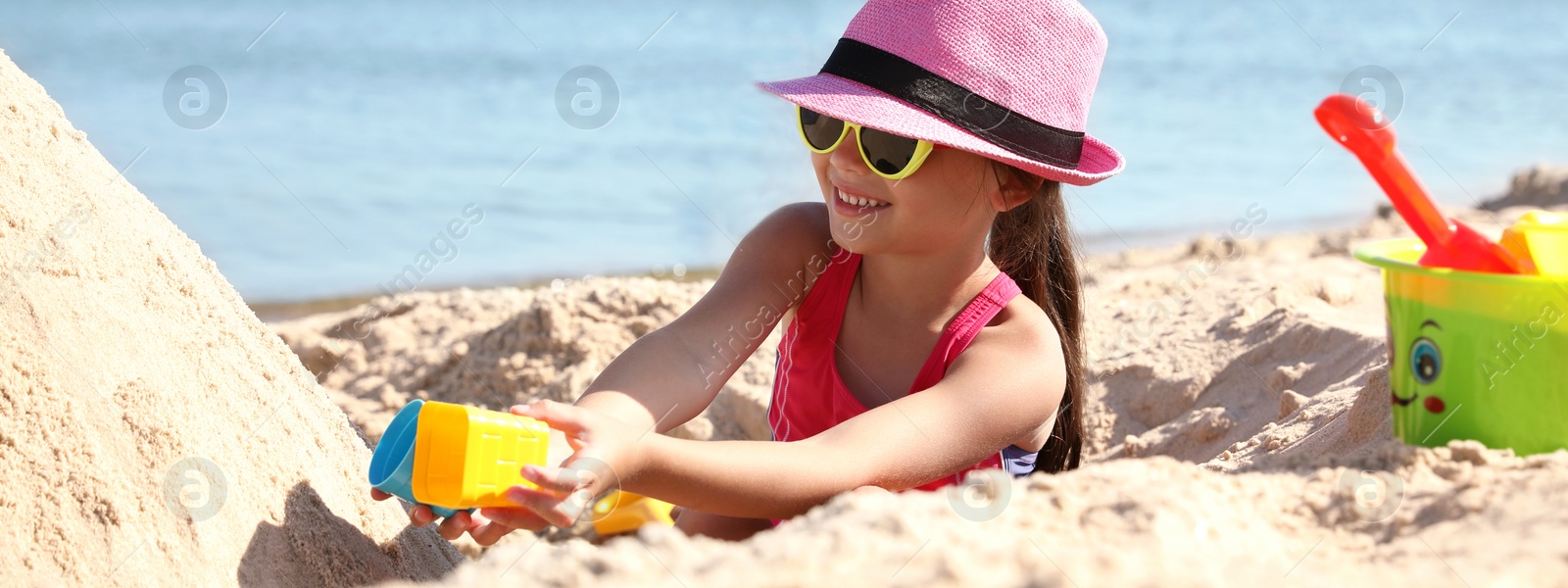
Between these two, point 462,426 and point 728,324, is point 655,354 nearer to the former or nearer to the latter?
point 728,324

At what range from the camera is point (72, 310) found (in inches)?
69.4

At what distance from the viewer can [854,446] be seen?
1958 mm

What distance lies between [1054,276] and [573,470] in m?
1.39

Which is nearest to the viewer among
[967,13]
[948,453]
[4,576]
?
[4,576]

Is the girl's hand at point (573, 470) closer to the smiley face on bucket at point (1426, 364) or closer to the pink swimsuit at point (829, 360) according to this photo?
the pink swimsuit at point (829, 360)

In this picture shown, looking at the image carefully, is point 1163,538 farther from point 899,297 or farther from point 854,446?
point 899,297

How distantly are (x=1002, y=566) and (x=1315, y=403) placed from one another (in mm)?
1672

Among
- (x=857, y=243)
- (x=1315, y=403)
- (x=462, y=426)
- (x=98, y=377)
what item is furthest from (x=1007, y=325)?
(x=98, y=377)

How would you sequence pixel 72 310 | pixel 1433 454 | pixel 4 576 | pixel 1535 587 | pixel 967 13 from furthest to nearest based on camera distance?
1. pixel 967 13
2. pixel 72 310
3. pixel 1433 454
4. pixel 4 576
5. pixel 1535 587

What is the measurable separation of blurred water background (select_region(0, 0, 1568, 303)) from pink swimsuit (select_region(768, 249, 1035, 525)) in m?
0.67

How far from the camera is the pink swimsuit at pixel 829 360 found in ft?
7.81

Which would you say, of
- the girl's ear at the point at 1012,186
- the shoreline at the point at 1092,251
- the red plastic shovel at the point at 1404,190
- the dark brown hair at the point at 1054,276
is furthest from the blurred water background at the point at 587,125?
the red plastic shovel at the point at 1404,190

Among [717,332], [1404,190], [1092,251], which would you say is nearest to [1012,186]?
[717,332]

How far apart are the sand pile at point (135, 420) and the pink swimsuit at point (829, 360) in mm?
855
